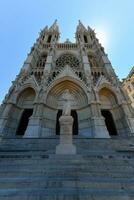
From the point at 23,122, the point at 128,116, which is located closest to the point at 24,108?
the point at 23,122

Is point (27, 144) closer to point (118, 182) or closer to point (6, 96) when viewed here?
point (118, 182)

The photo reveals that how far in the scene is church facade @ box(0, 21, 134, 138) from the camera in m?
12.4

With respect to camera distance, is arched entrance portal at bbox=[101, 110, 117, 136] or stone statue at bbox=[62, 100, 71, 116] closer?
stone statue at bbox=[62, 100, 71, 116]

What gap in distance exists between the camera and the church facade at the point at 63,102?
12.4 metres

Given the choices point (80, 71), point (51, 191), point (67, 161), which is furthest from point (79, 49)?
point (51, 191)

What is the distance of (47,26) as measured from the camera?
2942cm

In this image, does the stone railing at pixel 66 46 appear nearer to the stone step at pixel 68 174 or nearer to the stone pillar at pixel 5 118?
the stone pillar at pixel 5 118

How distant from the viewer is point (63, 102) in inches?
452

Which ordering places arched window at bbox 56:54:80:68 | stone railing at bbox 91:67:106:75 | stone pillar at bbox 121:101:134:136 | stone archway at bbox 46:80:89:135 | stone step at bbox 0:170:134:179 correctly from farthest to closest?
1. arched window at bbox 56:54:80:68
2. stone railing at bbox 91:67:106:75
3. stone archway at bbox 46:80:89:135
4. stone pillar at bbox 121:101:134:136
5. stone step at bbox 0:170:134:179

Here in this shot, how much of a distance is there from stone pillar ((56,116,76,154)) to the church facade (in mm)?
5432

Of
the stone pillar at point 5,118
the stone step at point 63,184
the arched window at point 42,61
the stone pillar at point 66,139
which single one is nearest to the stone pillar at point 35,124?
the stone pillar at point 5,118

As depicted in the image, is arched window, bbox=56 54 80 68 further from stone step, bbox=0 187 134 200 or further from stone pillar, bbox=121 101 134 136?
stone step, bbox=0 187 134 200

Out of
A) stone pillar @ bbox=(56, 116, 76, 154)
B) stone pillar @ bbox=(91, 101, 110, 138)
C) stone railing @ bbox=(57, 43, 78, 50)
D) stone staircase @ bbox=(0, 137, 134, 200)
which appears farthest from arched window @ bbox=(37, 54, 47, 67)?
stone staircase @ bbox=(0, 137, 134, 200)

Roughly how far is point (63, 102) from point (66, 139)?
17.7 ft
